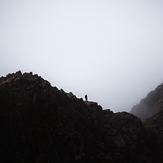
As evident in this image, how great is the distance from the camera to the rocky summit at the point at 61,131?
2041 inches

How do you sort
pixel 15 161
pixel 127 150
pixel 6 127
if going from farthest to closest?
pixel 127 150, pixel 6 127, pixel 15 161

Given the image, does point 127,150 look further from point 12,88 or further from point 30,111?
point 12,88

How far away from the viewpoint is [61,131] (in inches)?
2247

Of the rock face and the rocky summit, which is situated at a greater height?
the rock face

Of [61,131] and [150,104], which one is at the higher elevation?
[150,104]

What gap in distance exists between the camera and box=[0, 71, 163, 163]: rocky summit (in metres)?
51.8

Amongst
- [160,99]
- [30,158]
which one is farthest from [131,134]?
[160,99]

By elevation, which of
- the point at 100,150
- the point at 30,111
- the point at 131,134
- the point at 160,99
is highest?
the point at 160,99

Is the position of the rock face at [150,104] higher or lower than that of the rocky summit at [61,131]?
higher

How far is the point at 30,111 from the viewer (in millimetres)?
57875

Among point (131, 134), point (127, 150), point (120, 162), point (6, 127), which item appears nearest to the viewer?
point (6, 127)

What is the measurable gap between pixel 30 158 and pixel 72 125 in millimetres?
13954

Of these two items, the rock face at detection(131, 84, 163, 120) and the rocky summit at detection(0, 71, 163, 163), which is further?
the rock face at detection(131, 84, 163, 120)

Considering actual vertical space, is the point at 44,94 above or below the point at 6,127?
above
